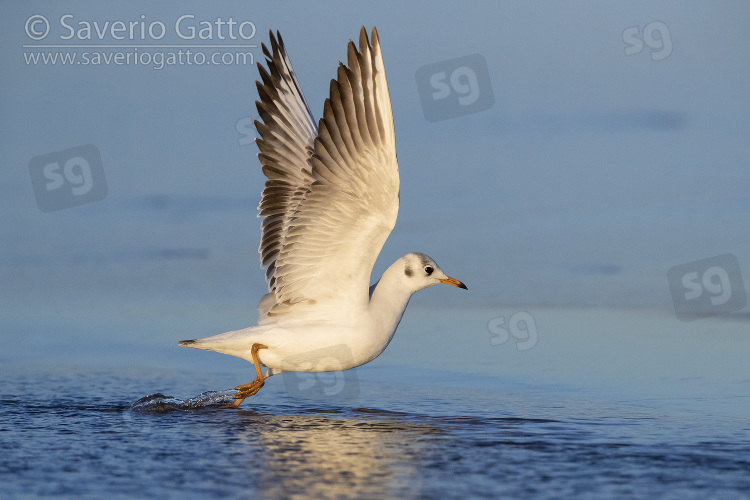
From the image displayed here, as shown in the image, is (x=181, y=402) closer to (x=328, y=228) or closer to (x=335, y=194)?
(x=328, y=228)

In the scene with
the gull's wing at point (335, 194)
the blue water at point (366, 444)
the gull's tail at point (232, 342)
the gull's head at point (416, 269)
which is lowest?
the blue water at point (366, 444)

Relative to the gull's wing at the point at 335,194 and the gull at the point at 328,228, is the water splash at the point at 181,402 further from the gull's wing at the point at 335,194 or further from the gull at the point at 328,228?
the gull's wing at the point at 335,194

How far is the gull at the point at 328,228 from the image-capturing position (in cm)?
732

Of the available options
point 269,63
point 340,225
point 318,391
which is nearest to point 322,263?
point 340,225

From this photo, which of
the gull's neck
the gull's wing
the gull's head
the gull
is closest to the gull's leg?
the gull

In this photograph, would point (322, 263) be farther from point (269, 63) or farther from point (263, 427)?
point (269, 63)

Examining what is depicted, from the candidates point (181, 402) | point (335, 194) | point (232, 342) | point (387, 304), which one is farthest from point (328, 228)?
point (181, 402)

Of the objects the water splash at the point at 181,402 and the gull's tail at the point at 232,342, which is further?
the water splash at the point at 181,402

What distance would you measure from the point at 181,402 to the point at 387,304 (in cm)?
192

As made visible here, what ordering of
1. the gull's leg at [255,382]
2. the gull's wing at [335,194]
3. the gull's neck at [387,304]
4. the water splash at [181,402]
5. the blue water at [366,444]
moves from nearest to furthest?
the blue water at [366,444] → the gull's wing at [335,194] → the gull's neck at [387,304] → the gull's leg at [255,382] → the water splash at [181,402]

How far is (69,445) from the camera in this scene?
Answer: 6812 mm

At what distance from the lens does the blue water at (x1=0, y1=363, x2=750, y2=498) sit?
578cm

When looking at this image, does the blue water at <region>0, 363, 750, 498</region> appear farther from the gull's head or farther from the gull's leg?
the gull's head

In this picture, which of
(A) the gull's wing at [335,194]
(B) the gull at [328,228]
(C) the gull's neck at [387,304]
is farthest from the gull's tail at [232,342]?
(C) the gull's neck at [387,304]
